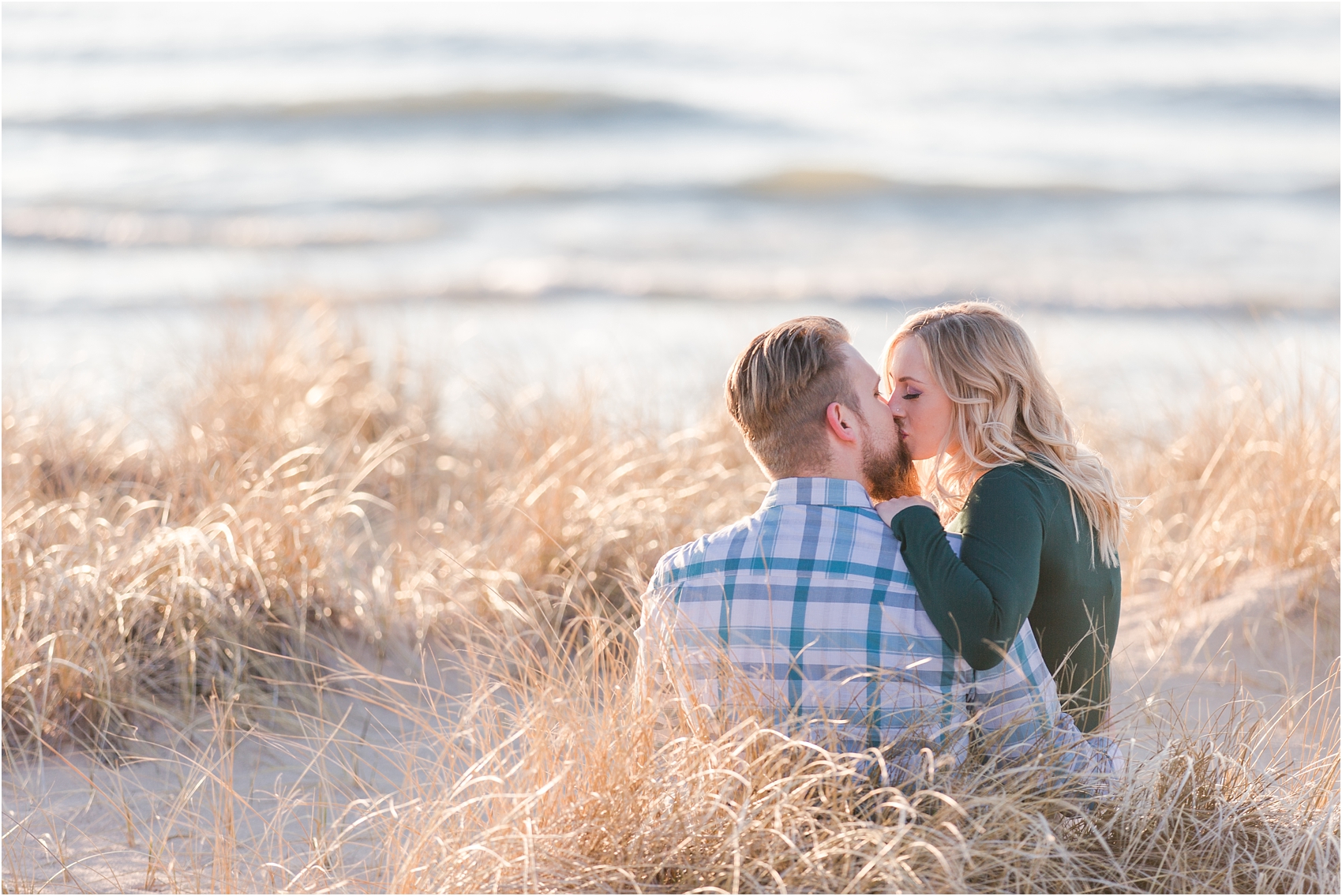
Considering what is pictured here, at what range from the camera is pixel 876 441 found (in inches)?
101

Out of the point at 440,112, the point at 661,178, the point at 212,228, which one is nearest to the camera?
the point at 212,228

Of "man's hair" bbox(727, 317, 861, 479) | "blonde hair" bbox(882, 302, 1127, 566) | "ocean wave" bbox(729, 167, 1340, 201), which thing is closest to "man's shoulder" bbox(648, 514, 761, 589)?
"man's hair" bbox(727, 317, 861, 479)

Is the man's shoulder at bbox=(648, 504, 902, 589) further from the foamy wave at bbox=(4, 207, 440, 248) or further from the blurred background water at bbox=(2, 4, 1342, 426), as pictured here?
the foamy wave at bbox=(4, 207, 440, 248)

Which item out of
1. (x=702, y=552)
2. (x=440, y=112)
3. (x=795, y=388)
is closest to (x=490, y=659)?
(x=702, y=552)

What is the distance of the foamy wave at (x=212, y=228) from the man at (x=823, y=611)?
40.3 ft

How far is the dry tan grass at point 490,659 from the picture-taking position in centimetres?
233

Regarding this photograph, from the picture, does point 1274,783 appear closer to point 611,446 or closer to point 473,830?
point 473,830

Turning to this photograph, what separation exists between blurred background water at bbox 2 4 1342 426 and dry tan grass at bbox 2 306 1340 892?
1.01m

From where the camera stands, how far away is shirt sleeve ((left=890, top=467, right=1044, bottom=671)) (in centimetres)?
231

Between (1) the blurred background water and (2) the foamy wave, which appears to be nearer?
(1) the blurred background water

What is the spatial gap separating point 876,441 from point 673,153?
15765 mm

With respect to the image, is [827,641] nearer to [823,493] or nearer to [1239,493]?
[823,493]

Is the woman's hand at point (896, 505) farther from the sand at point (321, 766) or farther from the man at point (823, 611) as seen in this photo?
the sand at point (321, 766)

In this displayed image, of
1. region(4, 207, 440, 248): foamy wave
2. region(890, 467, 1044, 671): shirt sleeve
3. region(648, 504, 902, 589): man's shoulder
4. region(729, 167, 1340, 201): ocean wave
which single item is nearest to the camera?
region(890, 467, 1044, 671): shirt sleeve
